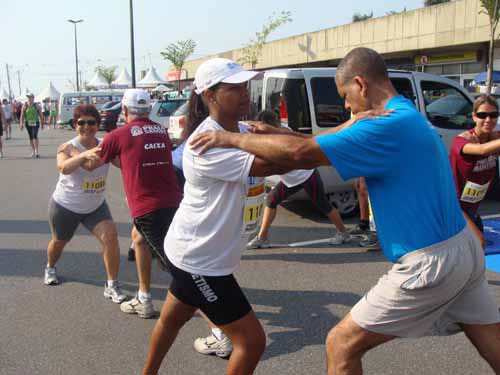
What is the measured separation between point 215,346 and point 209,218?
1470mm

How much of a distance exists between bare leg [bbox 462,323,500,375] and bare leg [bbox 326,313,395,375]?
433mm

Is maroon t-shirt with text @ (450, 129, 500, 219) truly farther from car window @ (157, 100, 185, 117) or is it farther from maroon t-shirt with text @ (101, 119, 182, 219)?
car window @ (157, 100, 185, 117)

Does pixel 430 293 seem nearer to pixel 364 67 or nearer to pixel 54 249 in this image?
pixel 364 67

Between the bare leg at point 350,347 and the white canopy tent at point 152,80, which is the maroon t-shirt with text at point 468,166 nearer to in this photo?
the bare leg at point 350,347

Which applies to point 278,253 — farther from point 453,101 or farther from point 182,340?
point 453,101

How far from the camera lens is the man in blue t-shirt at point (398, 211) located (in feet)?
6.96

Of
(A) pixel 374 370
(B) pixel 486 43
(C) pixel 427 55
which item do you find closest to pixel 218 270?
(A) pixel 374 370

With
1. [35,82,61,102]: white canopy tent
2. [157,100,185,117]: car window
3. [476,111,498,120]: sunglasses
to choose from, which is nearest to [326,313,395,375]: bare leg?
[476,111,498,120]: sunglasses

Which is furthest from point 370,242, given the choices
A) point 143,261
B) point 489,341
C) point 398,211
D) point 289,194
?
point 398,211

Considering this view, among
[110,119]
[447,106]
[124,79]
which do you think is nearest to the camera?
[447,106]

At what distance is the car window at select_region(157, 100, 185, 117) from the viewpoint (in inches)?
635

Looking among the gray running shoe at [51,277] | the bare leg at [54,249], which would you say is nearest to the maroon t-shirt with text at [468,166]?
the bare leg at [54,249]

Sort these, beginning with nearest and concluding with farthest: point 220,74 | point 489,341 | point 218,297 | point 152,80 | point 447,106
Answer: point 489,341, point 220,74, point 218,297, point 447,106, point 152,80

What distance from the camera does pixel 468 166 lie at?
4250 mm
